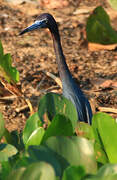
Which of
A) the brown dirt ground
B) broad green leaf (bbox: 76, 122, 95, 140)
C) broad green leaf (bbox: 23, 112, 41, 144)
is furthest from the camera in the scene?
the brown dirt ground

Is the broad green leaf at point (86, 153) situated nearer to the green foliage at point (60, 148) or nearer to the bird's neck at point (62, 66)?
the green foliage at point (60, 148)

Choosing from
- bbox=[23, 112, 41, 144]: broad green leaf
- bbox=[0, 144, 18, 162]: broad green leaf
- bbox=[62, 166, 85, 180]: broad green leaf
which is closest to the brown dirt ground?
bbox=[23, 112, 41, 144]: broad green leaf

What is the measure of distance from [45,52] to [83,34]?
20.3 inches

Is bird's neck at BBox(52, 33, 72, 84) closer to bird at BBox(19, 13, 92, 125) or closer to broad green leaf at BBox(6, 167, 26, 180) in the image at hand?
bird at BBox(19, 13, 92, 125)

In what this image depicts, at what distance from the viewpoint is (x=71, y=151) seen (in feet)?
4.80

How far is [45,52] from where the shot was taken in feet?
15.2

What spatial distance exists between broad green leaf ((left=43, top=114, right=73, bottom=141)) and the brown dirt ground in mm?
1812

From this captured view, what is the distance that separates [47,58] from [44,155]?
3128 mm

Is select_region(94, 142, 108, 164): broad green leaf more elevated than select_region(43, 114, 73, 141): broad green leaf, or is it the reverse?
select_region(43, 114, 73, 141): broad green leaf

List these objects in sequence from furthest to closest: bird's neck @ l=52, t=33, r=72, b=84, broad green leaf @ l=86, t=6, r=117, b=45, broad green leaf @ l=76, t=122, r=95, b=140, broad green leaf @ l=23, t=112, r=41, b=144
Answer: broad green leaf @ l=86, t=6, r=117, b=45, bird's neck @ l=52, t=33, r=72, b=84, broad green leaf @ l=23, t=112, r=41, b=144, broad green leaf @ l=76, t=122, r=95, b=140

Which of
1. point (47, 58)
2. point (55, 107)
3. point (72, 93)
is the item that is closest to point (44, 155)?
point (55, 107)

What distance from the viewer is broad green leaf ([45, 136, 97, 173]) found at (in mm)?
1457

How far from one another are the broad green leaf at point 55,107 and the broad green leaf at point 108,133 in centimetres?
20

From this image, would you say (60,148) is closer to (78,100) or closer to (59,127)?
(59,127)
